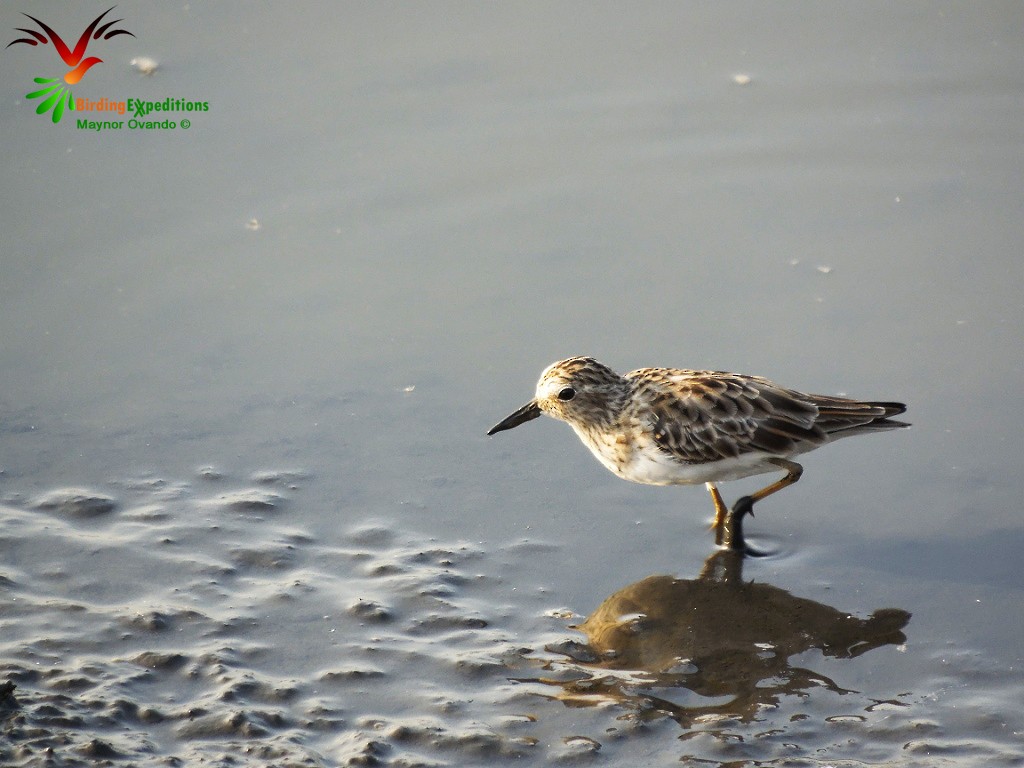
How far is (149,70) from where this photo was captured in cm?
1177

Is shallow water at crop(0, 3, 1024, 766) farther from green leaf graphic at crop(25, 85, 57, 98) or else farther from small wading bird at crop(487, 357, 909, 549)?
small wading bird at crop(487, 357, 909, 549)

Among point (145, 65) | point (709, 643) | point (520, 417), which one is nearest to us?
point (709, 643)

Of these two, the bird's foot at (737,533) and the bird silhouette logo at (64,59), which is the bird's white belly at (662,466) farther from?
the bird silhouette logo at (64,59)

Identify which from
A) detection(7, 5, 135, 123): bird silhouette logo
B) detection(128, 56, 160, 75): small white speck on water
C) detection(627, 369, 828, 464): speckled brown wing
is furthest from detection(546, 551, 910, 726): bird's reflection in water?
detection(7, 5, 135, 123): bird silhouette logo

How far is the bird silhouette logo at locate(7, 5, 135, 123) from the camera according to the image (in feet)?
37.9

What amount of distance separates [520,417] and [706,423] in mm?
1250

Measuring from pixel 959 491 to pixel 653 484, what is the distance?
1924 mm

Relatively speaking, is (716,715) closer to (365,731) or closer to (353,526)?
(365,731)

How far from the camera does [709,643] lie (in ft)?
22.7

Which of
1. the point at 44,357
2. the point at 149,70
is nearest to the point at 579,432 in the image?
the point at 44,357

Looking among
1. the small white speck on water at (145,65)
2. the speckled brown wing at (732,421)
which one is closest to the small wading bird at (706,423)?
the speckled brown wing at (732,421)

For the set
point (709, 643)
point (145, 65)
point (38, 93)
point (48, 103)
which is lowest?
point (709, 643)

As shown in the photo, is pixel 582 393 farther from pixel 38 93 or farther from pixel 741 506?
pixel 38 93

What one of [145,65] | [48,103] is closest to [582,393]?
[145,65]
